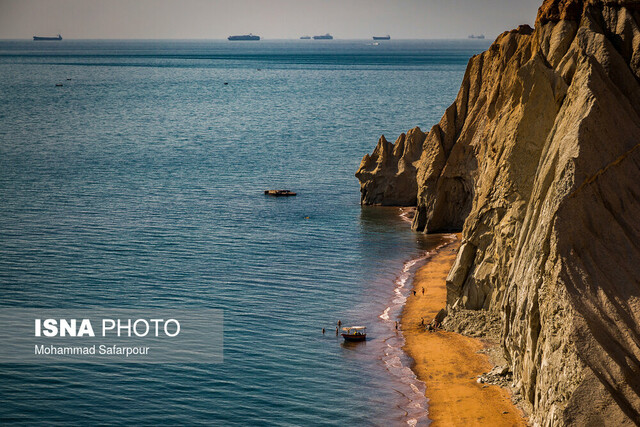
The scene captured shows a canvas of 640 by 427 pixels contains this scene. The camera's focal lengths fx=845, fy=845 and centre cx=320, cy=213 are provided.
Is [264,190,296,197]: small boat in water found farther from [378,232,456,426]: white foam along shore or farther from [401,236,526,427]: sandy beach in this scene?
[401,236,526,427]: sandy beach

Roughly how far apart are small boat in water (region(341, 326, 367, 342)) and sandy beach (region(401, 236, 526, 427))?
3.20 metres

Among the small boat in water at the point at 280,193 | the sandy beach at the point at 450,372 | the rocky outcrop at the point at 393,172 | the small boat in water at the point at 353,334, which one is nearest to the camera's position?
the sandy beach at the point at 450,372

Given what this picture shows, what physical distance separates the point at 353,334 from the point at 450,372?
331 inches

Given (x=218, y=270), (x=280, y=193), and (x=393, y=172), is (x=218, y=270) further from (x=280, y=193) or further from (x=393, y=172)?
(x=280, y=193)

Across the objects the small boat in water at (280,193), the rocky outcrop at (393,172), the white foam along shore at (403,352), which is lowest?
the white foam along shore at (403,352)

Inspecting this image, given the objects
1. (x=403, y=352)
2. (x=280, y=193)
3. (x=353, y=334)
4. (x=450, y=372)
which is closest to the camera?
(x=450, y=372)

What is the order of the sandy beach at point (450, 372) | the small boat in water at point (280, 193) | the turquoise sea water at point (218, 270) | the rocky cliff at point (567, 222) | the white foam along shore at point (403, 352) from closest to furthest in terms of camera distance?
the rocky cliff at point (567, 222), the sandy beach at point (450, 372), the white foam along shore at point (403, 352), the turquoise sea water at point (218, 270), the small boat in water at point (280, 193)

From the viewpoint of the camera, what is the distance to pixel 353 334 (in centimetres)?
5809

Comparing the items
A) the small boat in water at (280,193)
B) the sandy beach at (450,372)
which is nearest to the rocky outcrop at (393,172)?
the small boat in water at (280,193)

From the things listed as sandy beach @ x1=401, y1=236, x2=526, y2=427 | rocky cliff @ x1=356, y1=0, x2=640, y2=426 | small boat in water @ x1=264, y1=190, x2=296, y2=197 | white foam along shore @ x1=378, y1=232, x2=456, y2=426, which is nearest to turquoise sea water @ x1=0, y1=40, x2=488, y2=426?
white foam along shore @ x1=378, y1=232, x2=456, y2=426

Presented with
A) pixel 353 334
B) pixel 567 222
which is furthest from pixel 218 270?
pixel 567 222

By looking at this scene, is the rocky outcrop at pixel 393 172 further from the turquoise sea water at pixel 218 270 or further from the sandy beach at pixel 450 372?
the sandy beach at pixel 450 372

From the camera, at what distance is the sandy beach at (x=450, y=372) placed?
150ft

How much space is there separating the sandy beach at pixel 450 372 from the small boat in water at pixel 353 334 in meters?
3.20
